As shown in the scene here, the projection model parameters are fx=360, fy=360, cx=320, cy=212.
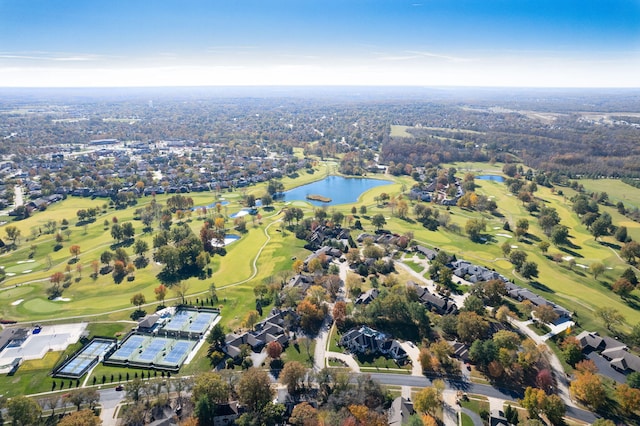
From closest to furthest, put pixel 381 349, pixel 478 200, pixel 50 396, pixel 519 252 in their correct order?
pixel 50 396 < pixel 381 349 < pixel 519 252 < pixel 478 200

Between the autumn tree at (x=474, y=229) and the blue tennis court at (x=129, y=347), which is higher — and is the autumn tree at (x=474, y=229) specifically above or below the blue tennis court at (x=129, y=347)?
above

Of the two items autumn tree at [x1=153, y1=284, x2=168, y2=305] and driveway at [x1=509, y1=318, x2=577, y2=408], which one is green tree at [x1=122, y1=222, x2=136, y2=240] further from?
driveway at [x1=509, y1=318, x2=577, y2=408]

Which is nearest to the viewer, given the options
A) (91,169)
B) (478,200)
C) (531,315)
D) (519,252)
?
(531,315)

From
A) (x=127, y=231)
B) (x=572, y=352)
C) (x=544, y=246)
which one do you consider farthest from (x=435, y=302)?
(x=127, y=231)

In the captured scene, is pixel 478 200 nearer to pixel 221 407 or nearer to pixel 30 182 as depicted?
pixel 221 407

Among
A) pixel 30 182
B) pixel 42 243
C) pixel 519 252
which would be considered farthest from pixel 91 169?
pixel 519 252

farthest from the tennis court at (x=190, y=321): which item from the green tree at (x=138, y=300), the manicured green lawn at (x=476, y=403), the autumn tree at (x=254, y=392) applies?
the manicured green lawn at (x=476, y=403)

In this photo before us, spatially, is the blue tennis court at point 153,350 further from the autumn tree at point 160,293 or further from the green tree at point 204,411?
the green tree at point 204,411

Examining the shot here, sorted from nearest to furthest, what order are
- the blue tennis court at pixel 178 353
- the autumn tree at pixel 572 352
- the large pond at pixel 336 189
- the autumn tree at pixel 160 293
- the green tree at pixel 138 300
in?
the autumn tree at pixel 572 352 < the blue tennis court at pixel 178 353 < the green tree at pixel 138 300 < the autumn tree at pixel 160 293 < the large pond at pixel 336 189

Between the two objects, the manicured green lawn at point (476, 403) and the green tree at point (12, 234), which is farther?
the green tree at point (12, 234)
